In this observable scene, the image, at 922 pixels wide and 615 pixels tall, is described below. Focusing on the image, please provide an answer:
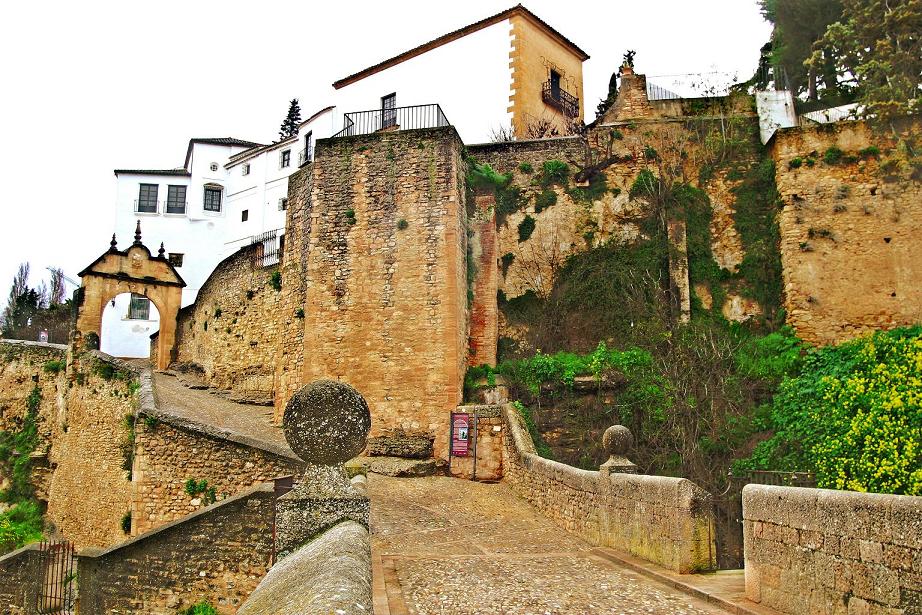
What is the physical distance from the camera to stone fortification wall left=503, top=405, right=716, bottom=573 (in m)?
8.51

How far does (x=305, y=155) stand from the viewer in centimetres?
4159

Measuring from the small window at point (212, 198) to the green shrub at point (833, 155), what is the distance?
120ft

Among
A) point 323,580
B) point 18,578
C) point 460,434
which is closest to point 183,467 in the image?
point 18,578

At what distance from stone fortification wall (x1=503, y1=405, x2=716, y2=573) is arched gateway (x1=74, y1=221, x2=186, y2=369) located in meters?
16.2

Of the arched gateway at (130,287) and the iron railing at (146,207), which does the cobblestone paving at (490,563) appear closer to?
the arched gateway at (130,287)

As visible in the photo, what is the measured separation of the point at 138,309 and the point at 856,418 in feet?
131

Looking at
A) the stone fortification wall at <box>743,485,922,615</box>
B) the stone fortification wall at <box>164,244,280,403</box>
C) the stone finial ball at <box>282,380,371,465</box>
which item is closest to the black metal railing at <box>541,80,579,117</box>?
the stone fortification wall at <box>164,244,280,403</box>

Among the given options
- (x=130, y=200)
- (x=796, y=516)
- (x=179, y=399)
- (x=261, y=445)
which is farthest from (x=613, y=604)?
(x=130, y=200)

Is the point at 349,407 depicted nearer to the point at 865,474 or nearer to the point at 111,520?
the point at 865,474

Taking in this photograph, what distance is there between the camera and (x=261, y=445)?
48.0 feet

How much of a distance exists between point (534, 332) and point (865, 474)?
8.83m

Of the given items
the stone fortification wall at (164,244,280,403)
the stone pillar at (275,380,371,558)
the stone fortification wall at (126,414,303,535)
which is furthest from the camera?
the stone fortification wall at (164,244,280,403)

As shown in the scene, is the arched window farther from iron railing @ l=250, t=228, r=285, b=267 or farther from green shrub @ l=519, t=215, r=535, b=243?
green shrub @ l=519, t=215, r=535, b=243

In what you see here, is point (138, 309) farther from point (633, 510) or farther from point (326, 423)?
point (326, 423)
